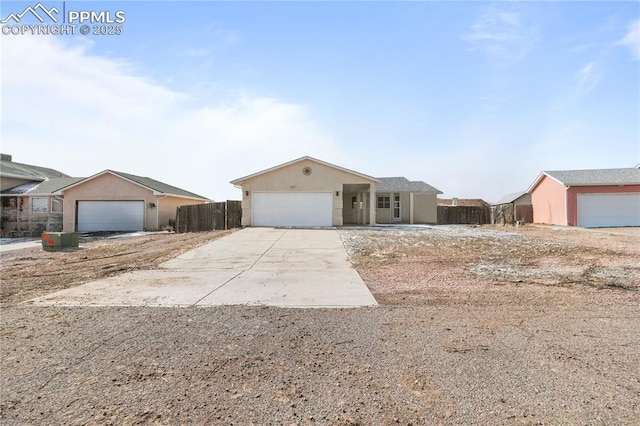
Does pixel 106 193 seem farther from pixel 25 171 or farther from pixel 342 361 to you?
pixel 342 361

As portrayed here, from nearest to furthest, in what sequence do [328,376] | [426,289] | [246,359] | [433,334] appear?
1. [328,376]
2. [246,359]
3. [433,334]
4. [426,289]

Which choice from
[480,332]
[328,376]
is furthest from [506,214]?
[328,376]

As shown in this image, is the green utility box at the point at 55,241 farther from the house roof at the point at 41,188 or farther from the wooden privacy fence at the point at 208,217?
the house roof at the point at 41,188

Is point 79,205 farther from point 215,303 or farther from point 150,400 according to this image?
point 150,400

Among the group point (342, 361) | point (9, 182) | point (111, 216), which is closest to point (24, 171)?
point (9, 182)

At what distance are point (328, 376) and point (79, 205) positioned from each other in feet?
84.7

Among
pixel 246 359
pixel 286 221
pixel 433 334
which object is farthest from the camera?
pixel 286 221

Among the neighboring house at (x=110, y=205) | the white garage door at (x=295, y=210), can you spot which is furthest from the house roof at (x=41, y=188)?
the white garage door at (x=295, y=210)

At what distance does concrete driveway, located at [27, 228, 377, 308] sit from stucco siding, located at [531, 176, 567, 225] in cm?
1760

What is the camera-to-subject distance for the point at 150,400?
9.48 ft

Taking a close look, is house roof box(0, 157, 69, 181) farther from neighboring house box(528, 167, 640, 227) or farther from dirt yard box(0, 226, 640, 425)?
neighboring house box(528, 167, 640, 227)

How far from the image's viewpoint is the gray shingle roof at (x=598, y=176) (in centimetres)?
2184

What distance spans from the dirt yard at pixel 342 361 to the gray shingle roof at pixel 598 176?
1897 cm

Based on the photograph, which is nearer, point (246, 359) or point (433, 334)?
point (246, 359)
